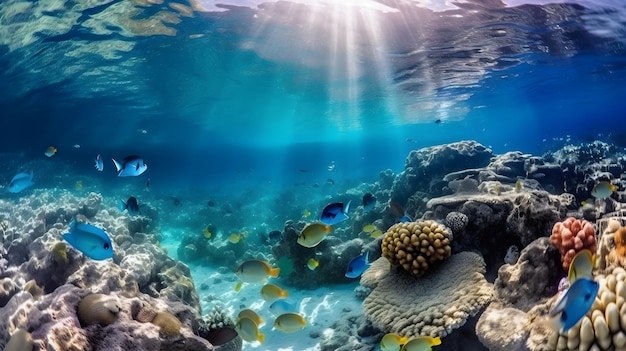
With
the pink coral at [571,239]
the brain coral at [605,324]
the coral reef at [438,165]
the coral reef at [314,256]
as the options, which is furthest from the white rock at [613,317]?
the coral reef at [438,165]

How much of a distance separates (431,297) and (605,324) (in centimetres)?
252

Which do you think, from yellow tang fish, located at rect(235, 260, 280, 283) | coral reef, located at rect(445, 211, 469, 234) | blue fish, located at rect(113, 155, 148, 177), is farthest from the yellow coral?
coral reef, located at rect(445, 211, 469, 234)

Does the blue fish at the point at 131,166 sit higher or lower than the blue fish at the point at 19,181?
higher

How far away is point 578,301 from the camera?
212 centimetres

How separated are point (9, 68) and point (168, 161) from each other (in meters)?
27.0

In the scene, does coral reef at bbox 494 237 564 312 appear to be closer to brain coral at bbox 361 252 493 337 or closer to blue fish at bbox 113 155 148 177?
brain coral at bbox 361 252 493 337

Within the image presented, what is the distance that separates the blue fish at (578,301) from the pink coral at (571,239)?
8.41 ft

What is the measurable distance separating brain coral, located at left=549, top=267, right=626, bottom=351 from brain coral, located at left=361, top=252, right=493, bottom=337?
1679mm

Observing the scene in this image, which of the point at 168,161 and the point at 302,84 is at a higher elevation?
the point at 302,84

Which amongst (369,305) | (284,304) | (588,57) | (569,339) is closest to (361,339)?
(369,305)

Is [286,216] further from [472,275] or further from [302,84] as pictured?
[472,275]

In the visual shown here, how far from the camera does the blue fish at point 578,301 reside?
212cm

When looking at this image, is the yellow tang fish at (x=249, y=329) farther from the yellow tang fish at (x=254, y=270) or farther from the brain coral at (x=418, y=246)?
the brain coral at (x=418, y=246)

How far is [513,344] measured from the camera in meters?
3.71
